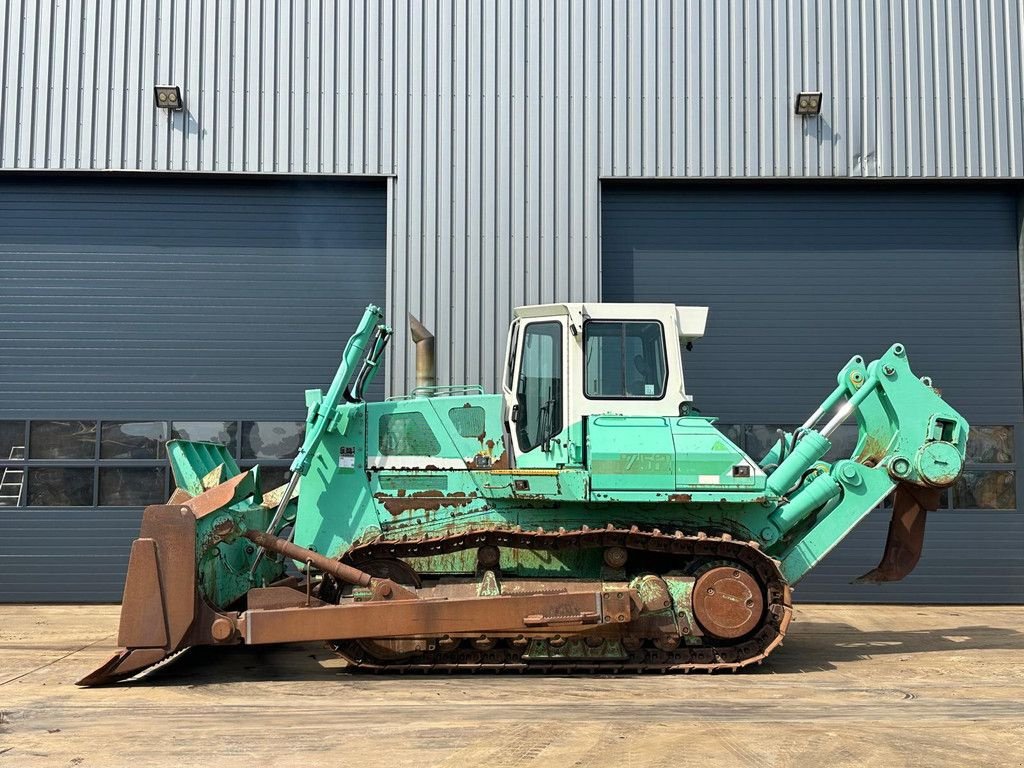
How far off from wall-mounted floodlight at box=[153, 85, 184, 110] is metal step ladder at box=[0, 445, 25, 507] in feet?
16.9

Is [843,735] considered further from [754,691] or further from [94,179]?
[94,179]

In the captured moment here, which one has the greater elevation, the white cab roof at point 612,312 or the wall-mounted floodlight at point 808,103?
the wall-mounted floodlight at point 808,103

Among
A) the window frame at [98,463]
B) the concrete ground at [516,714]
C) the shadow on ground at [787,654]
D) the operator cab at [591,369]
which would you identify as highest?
the operator cab at [591,369]

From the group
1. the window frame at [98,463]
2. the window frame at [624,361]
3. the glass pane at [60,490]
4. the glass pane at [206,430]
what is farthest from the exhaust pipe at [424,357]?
the glass pane at [60,490]

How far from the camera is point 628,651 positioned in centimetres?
797

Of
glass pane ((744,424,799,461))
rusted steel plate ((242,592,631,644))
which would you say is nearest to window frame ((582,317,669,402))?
rusted steel plate ((242,592,631,644))

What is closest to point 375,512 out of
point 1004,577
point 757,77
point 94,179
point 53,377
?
point 53,377

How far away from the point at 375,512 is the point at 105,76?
26.8 feet

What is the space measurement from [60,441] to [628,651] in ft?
28.9

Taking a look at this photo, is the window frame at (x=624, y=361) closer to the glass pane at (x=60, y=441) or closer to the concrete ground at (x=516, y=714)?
the concrete ground at (x=516, y=714)

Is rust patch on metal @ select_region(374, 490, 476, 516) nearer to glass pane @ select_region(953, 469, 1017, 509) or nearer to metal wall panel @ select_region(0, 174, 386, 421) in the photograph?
metal wall panel @ select_region(0, 174, 386, 421)

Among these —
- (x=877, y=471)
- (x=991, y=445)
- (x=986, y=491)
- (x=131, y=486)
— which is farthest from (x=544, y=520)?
(x=991, y=445)

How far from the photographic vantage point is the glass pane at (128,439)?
12719 millimetres

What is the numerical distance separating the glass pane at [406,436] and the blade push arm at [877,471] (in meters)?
3.20
